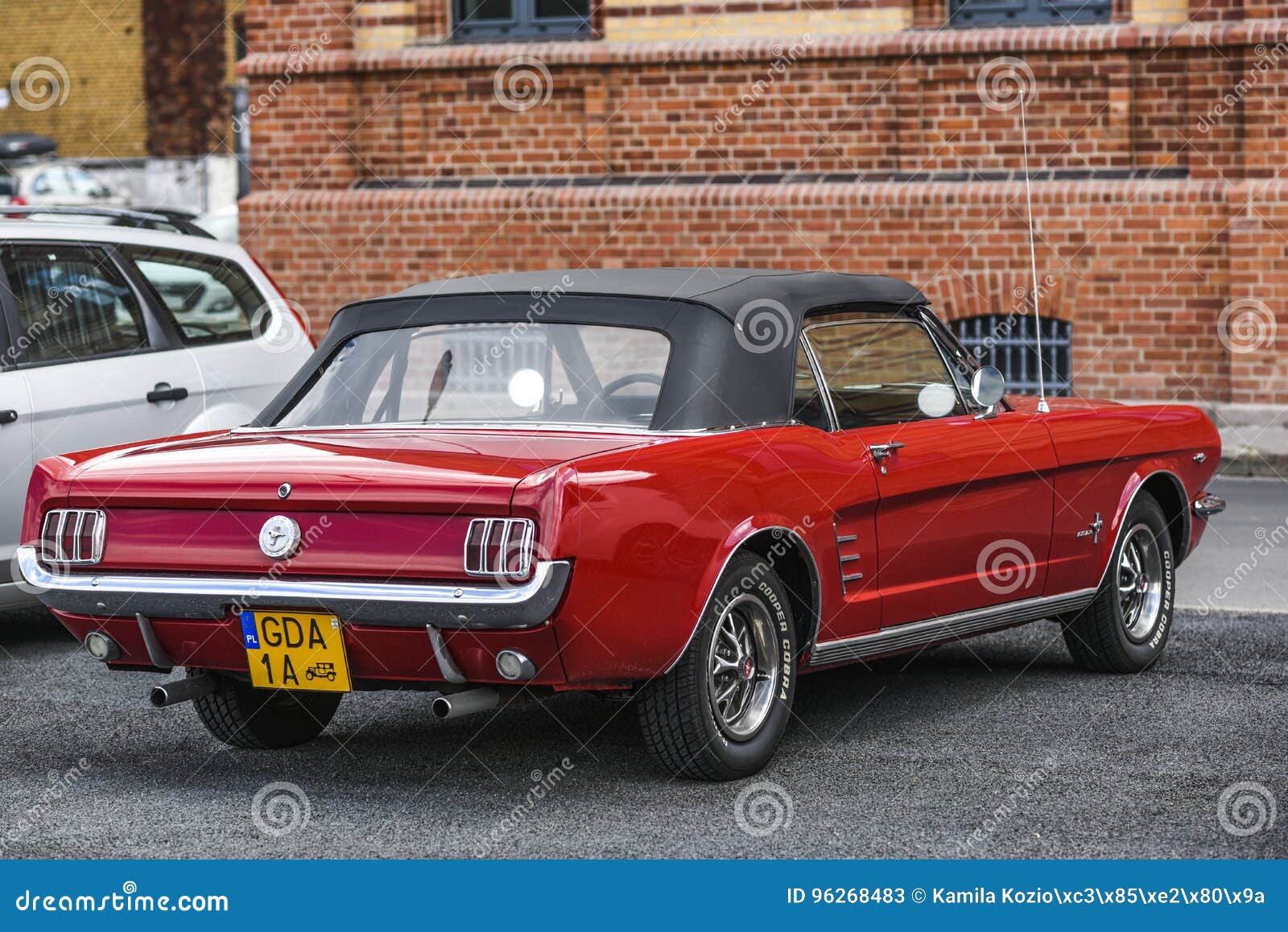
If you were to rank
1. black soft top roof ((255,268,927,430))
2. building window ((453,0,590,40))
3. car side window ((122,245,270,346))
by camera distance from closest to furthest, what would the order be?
black soft top roof ((255,268,927,430))
car side window ((122,245,270,346))
building window ((453,0,590,40))

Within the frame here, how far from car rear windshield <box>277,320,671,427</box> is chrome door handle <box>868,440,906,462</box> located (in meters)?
0.69

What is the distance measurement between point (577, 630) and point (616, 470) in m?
0.42

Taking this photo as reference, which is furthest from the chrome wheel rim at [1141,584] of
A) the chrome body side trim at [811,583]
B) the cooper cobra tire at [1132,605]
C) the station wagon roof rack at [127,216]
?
the station wagon roof rack at [127,216]

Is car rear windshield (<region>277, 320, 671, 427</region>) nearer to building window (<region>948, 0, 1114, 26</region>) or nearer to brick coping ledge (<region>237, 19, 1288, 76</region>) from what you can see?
brick coping ledge (<region>237, 19, 1288, 76</region>)

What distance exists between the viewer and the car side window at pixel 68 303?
25.7 feet

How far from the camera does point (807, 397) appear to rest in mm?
5914

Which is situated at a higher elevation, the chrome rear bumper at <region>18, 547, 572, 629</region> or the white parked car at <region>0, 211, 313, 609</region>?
the white parked car at <region>0, 211, 313, 609</region>

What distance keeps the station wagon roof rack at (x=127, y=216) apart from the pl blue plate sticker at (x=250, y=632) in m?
3.74

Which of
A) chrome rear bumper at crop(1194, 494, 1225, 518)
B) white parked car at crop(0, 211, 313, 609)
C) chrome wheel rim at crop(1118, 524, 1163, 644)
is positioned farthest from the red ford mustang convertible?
white parked car at crop(0, 211, 313, 609)

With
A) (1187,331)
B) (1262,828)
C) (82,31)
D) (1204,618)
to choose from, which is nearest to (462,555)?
(1262,828)

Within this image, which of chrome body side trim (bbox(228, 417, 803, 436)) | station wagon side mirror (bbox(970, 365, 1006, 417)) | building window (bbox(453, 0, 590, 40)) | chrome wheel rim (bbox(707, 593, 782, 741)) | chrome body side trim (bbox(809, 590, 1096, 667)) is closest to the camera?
chrome wheel rim (bbox(707, 593, 782, 741))

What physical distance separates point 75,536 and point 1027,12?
12.0 m

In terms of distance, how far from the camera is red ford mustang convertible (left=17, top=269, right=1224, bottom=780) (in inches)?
193

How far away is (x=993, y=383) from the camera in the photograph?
21.2ft
